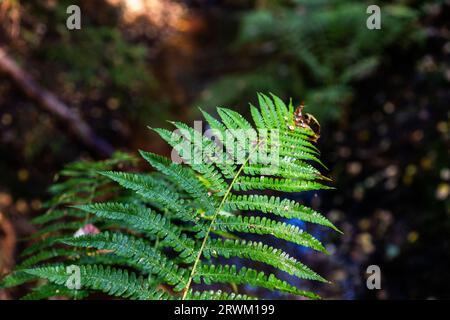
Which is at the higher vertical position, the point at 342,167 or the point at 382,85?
the point at 382,85

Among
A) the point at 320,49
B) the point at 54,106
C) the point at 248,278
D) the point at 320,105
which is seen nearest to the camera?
the point at 248,278

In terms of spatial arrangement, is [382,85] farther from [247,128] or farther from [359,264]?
[247,128]

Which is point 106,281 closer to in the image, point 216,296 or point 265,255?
point 216,296

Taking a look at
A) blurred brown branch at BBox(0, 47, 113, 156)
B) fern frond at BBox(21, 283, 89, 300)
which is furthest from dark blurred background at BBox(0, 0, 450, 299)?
fern frond at BBox(21, 283, 89, 300)

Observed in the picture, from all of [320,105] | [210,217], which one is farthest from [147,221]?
[320,105]

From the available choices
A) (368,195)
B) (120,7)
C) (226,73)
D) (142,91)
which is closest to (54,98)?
(142,91)

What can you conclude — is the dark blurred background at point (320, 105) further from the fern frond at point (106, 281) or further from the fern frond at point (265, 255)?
the fern frond at point (265, 255)
